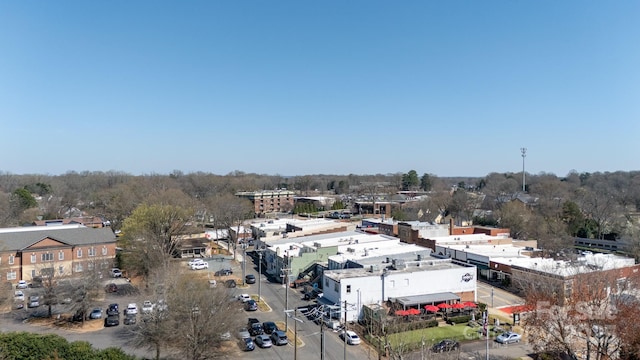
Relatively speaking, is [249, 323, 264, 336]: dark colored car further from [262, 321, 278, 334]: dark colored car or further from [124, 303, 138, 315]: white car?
[124, 303, 138, 315]: white car

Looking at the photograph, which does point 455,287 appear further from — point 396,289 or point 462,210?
point 462,210

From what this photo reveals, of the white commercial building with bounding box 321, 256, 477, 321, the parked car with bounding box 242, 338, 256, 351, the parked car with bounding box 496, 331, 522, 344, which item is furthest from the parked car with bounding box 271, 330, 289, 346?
→ the parked car with bounding box 496, 331, 522, 344

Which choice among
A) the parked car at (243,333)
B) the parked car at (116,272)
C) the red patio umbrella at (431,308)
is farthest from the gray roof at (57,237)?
the red patio umbrella at (431,308)

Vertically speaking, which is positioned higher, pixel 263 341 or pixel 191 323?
Answer: pixel 191 323

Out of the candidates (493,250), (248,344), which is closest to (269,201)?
(493,250)

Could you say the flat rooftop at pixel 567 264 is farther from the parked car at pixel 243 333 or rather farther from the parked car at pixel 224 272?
the parked car at pixel 224 272

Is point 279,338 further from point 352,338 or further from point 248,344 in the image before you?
point 352,338
